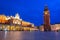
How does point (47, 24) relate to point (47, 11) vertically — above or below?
below

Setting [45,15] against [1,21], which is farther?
[45,15]

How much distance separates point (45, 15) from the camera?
318 feet

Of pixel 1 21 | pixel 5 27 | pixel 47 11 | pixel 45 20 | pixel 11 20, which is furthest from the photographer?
pixel 47 11

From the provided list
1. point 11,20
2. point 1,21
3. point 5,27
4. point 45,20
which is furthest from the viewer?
point 45,20

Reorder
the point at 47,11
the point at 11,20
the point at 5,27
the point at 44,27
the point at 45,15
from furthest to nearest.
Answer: the point at 47,11
the point at 45,15
the point at 44,27
the point at 11,20
the point at 5,27

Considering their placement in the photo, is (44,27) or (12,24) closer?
(12,24)

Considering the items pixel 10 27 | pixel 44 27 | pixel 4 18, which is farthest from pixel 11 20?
pixel 44 27

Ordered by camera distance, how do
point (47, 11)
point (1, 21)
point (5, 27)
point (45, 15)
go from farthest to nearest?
point (47, 11), point (45, 15), point (1, 21), point (5, 27)

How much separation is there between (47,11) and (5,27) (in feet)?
161

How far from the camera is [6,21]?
66.9 metres

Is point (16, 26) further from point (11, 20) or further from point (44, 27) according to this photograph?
point (44, 27)

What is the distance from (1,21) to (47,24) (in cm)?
2825

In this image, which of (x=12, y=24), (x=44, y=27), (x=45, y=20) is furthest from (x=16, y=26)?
(x=45, y=20)

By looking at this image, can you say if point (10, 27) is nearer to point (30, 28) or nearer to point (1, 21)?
point (1, 21)
